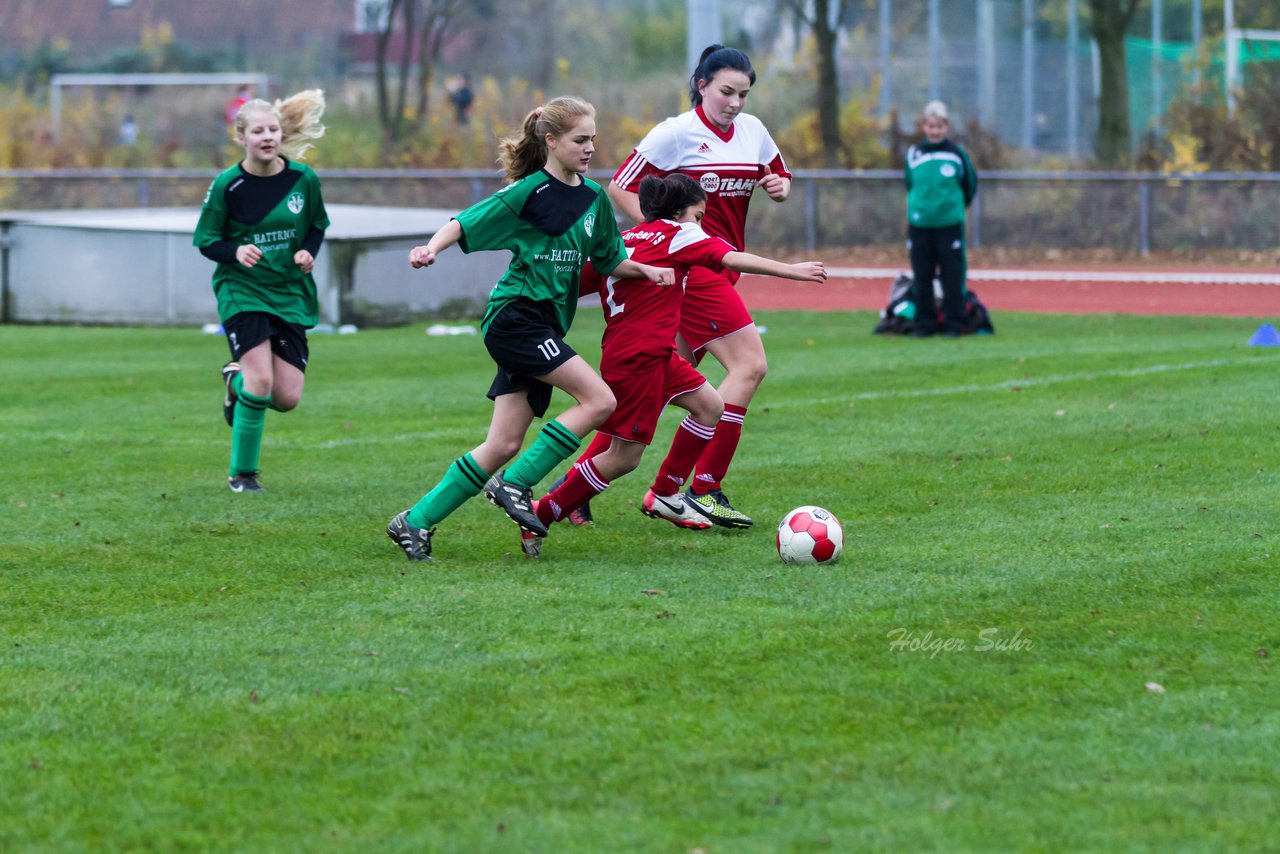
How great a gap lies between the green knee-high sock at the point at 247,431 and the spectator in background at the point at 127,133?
29642mm

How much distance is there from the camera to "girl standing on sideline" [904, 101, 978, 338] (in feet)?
52.6

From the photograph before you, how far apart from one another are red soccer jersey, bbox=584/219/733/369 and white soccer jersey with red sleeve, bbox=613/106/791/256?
0.75 m

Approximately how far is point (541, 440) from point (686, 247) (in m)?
1.03

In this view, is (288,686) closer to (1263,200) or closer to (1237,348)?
(1237,348)

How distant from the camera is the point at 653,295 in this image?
6.88 meters

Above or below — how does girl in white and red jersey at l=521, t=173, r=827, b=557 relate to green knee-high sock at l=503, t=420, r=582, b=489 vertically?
above


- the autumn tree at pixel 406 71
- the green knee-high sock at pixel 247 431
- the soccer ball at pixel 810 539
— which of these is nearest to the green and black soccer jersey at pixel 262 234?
the green knee-high sock at pixel 247 431

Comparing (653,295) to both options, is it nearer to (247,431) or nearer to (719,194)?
(719,194)

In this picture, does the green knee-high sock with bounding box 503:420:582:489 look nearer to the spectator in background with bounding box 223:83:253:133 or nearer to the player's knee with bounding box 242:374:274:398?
the player's knee with bounding box 242:374:274:398

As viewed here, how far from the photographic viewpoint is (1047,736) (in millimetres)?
4324

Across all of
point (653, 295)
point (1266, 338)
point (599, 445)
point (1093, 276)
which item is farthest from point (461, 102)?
point (653, 295)

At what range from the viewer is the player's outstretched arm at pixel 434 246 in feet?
19.5

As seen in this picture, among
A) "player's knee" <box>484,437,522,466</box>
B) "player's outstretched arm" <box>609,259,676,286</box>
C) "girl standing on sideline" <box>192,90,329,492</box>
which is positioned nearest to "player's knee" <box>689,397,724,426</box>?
"player's outstretched arm" <box>609,259,676,286</box>

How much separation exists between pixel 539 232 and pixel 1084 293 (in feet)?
53.1
